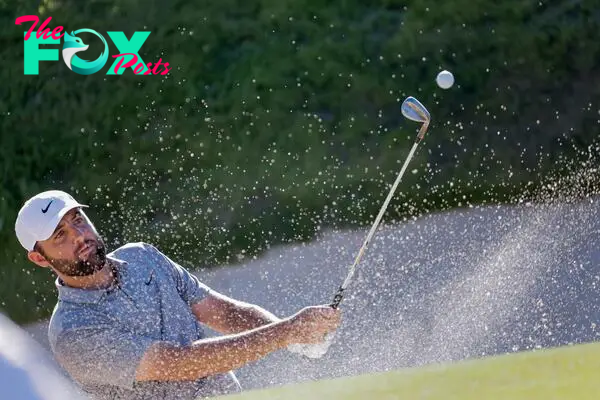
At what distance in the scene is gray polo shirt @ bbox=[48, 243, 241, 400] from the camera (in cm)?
347

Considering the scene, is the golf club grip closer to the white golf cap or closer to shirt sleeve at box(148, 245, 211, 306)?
shirt sleeve at box(148, 245, 211, 306)

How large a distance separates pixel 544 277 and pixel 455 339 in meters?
0.64

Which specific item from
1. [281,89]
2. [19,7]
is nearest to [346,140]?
[281,89]

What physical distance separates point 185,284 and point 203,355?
37cm

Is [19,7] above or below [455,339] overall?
above

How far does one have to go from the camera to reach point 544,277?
21.5ft

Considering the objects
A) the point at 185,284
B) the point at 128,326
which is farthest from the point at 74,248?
the point at 185,284

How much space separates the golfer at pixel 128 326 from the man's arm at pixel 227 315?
138mm

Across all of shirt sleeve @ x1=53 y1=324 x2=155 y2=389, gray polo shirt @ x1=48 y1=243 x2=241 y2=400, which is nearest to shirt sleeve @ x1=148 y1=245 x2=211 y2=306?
gray polo shirt @ x1=48 y1=243 x2=241 y2=400

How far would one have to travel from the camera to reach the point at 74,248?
3561 mm

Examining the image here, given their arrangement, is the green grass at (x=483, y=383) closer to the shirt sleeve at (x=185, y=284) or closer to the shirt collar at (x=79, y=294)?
the shirt sleeve at (x=185, y=284)

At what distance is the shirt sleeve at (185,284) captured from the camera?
379 centimetres

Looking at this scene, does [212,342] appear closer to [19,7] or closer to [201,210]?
[201,210]

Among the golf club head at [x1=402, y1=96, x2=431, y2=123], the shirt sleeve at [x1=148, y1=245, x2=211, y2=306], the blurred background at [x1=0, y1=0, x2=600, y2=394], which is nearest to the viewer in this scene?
the shirt sleeve at [x1=148, y1=245, x2=211, y2=306]
